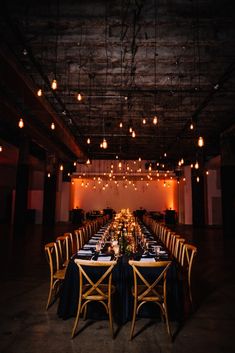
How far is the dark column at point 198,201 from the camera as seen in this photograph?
595 inches

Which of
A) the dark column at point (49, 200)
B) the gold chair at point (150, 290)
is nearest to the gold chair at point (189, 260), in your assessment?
the gold chair at point (150, 290)

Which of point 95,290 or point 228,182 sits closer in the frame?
point 95,290

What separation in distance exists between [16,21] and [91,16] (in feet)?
4.08

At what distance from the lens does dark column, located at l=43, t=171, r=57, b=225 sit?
15172 mm

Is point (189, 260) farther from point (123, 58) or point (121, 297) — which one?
point (123, 58)

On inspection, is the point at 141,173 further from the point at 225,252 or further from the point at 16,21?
the point at 16,21

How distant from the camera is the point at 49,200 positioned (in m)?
15.4

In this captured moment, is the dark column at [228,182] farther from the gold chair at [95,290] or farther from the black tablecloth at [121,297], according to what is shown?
the gold chair at [95,290]

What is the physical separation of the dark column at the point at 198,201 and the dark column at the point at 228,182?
4126 millimetres

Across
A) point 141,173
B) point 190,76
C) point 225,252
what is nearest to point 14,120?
point 190,76

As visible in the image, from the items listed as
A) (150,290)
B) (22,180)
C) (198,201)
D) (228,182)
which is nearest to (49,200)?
(22,180)

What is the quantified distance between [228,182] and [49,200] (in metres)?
10.1

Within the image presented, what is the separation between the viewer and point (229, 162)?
10.6m

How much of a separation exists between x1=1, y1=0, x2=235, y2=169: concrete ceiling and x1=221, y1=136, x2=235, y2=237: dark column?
1450 mm
